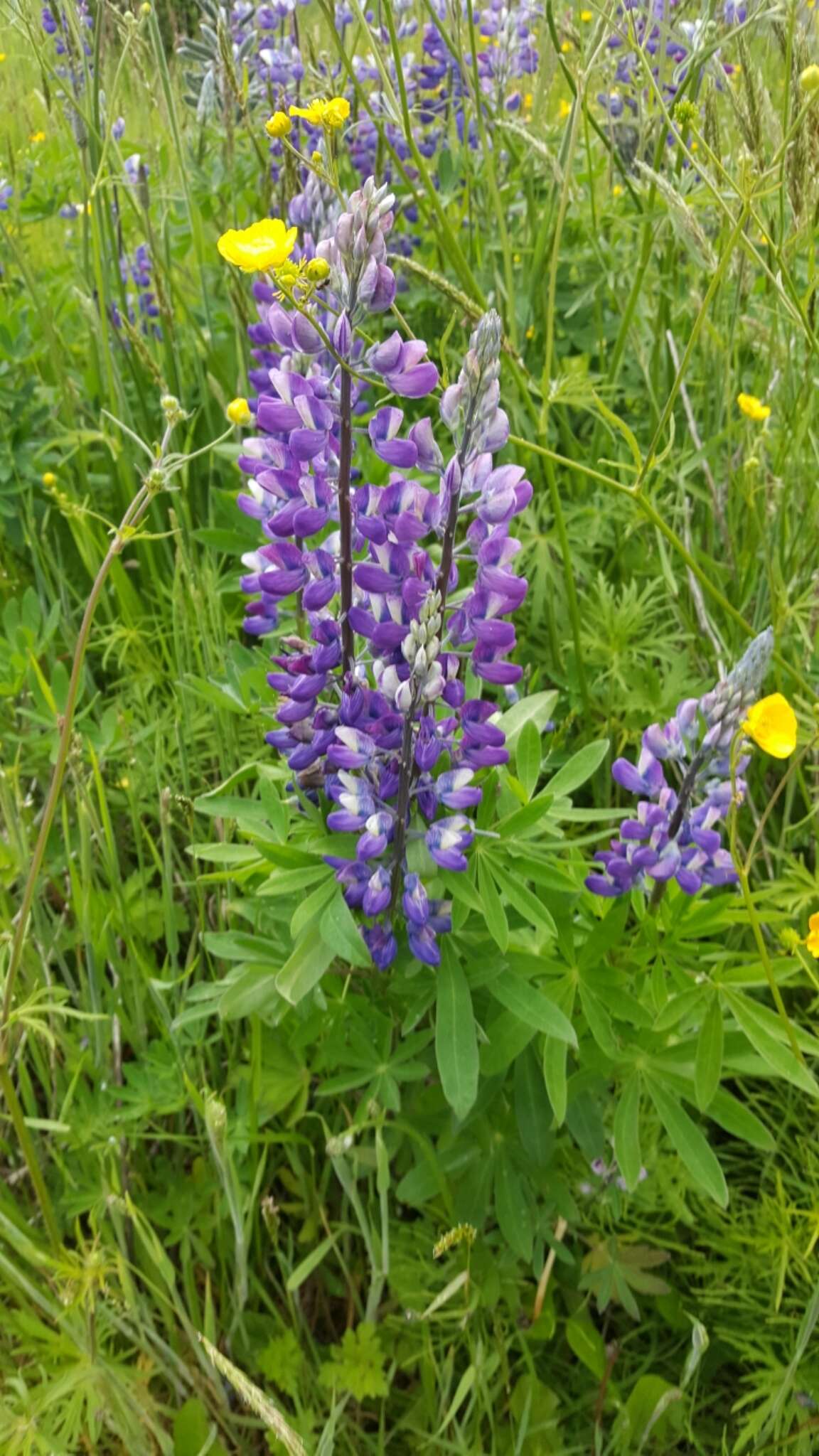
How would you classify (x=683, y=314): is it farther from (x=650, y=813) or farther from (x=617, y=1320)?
(x=617, y=1320)

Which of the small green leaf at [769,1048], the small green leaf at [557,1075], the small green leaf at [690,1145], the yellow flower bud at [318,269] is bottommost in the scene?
the small green leaf at [690,1145]

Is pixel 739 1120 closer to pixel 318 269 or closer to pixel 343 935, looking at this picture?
pixel 343 935

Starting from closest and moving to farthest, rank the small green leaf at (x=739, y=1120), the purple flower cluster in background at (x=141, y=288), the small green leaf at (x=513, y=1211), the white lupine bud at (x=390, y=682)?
the white lupine bud at (x=390, y=682)
the small green leaf at (x=739, y=1120)
the small green leaf at (x=513, y=1211)
the purple flower cluster in background at (x=141, y=288)

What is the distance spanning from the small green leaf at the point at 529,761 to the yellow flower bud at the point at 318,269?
56cm

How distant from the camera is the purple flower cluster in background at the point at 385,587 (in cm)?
101

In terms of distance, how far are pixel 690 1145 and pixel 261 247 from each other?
1059mm

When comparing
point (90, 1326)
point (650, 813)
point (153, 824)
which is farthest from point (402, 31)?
point (90, 1326)

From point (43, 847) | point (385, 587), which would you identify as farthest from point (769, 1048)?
point (43, 847)

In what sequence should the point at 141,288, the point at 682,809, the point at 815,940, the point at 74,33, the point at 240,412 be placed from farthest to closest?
the point at 141,288
the point at 74,33
the point at 240,412
the point at 682,809
the point at 815,940

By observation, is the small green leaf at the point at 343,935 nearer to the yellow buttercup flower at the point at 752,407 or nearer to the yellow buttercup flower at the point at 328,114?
the yellow buttercup flower at the point at 328,114

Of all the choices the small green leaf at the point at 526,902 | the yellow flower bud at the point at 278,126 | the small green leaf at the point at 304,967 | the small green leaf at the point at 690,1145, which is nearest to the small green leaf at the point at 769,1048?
the small green leaf at the point at 690,1145

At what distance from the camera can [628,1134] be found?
1.22m

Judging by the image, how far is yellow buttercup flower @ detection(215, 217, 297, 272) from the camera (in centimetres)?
93

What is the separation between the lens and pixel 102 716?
190 cm
